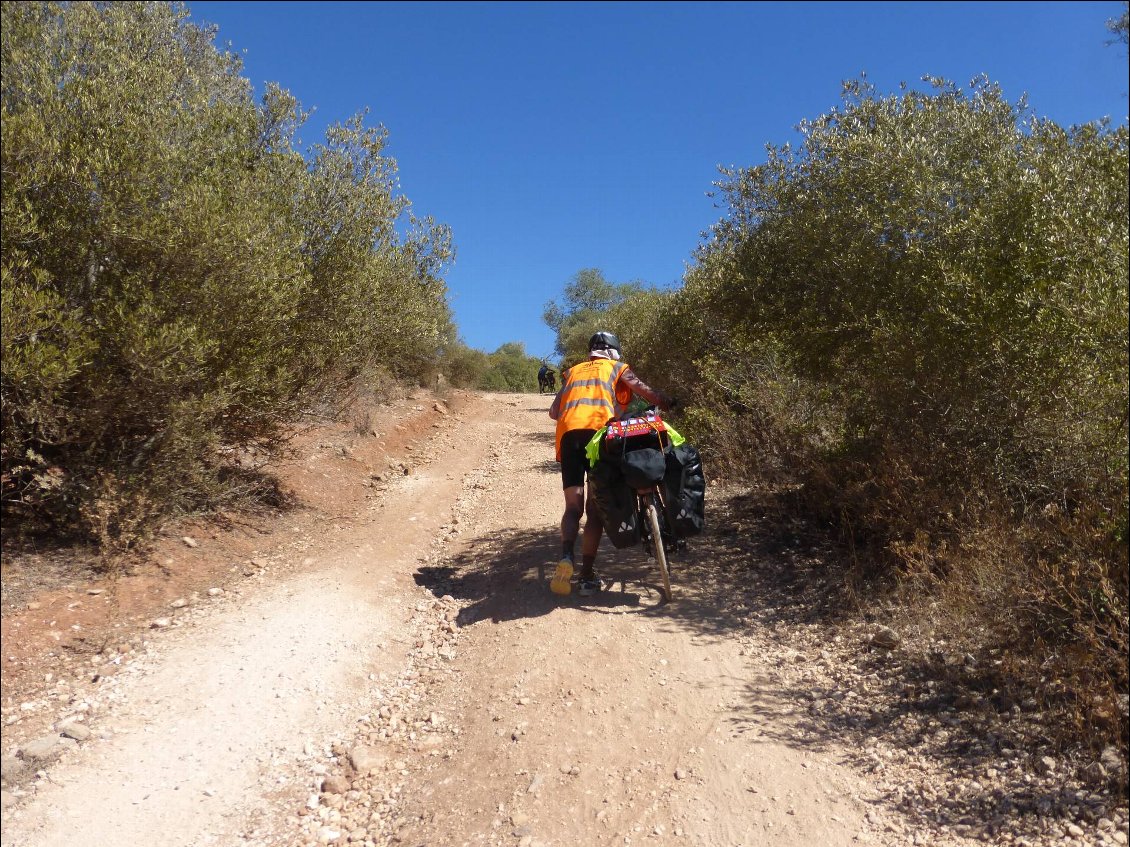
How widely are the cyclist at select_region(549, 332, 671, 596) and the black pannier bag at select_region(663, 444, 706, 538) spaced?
1.59 feet

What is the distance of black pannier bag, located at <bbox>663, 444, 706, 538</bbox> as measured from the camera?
5469 mm

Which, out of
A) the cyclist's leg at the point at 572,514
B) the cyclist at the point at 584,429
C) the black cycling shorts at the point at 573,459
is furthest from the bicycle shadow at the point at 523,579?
the black cycling shorts at the point at 573,459

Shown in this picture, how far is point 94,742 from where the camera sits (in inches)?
158

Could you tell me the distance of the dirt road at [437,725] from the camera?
340 centimetres

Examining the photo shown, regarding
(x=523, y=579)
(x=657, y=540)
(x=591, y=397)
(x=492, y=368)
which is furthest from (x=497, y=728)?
(x=492, y=368)

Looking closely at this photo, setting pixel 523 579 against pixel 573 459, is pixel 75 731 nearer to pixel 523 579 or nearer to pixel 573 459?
pixel 523 579

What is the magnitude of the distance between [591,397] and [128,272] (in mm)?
3809

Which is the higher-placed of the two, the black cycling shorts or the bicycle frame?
the black cycling shorts

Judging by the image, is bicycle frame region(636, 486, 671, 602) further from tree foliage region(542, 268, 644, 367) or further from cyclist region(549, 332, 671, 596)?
tree foliage region(542, 268, 644, 367)

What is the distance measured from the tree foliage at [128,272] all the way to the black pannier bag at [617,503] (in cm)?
337

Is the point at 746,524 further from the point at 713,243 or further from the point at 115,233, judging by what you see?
the point at 115,233

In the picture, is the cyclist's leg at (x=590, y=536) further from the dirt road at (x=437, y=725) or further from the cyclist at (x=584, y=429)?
the dirt road at (x=437, y=725)

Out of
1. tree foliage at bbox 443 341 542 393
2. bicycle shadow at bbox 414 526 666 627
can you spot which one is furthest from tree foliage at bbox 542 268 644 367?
bicycle shadow at bbox 414 526 666 627

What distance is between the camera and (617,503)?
5453mm
